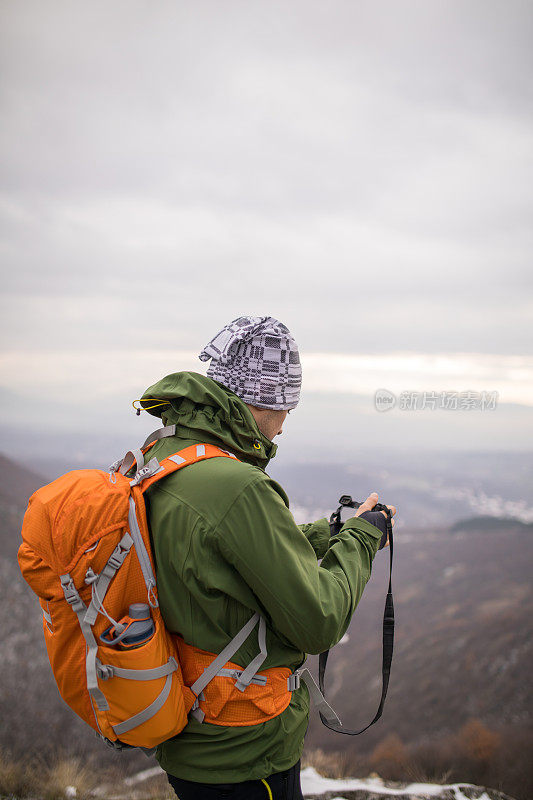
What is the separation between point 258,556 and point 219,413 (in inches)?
20.5

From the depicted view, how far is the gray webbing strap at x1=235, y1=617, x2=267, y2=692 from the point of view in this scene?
1789 millimetres

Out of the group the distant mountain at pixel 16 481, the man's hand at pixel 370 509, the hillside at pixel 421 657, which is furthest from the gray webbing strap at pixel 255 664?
the distant mountain at pixel 16 481

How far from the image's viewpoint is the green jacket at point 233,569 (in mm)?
1631

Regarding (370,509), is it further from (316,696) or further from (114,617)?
(114,617)

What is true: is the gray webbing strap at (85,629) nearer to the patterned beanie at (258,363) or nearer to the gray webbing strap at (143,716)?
the gray webbing strap at (143,716)

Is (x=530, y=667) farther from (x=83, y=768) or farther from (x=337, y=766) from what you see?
(x=83, y=768)

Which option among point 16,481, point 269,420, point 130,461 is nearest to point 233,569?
point 130,461

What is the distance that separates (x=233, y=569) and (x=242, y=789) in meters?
0.79

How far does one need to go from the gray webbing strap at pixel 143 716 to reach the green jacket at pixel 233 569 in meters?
0.18

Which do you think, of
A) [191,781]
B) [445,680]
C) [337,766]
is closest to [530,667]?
[445,680]

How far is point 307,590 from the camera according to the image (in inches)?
65.5

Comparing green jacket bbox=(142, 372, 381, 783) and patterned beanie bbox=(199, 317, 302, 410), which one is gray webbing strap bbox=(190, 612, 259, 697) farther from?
patterned beanie bbox=(199, 317, 302, 410)

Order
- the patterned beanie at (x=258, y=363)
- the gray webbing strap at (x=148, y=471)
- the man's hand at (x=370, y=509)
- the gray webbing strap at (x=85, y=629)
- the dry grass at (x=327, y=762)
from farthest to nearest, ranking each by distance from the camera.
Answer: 1. the dry grass at (x=327, y=762)
2. the man's hand at (x=370, y=509)
3. the patterned beanie at (x=258, y=363)
4. the gray webbing strap at (x=148, y=471)
5. the gray webbing strap at (x=85, y=629)

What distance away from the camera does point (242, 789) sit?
1.87 m
